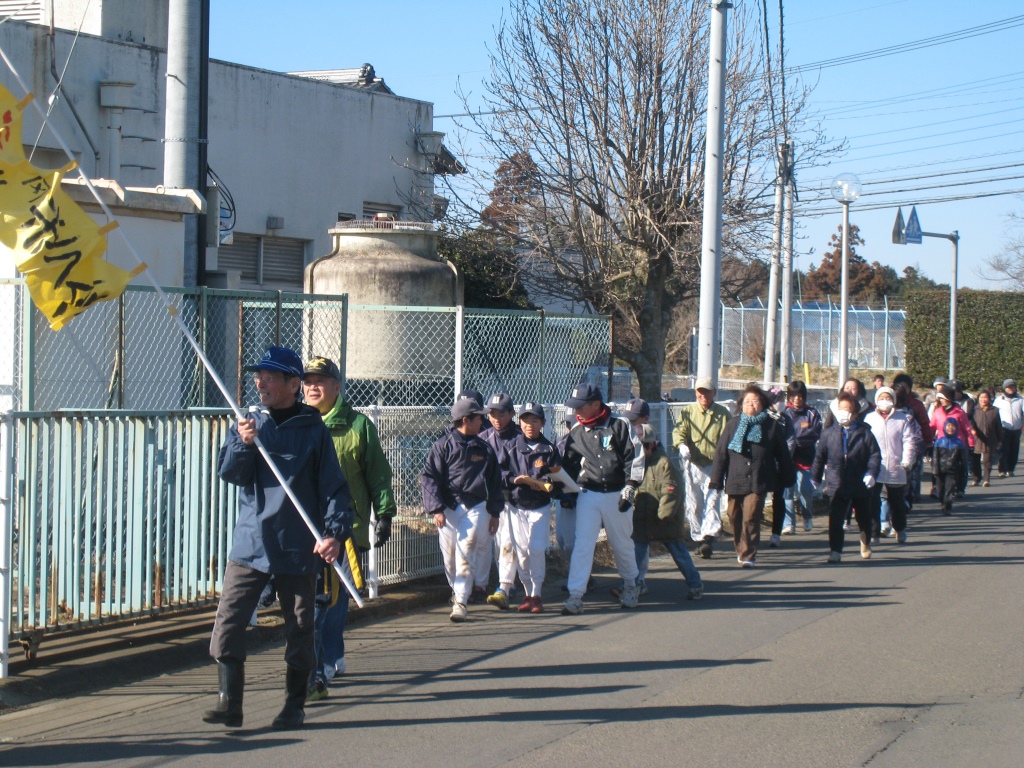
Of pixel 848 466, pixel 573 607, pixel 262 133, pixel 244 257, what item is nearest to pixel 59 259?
pixel 573 607

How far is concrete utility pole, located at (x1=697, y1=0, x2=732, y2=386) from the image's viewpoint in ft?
41.3

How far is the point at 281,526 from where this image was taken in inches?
223

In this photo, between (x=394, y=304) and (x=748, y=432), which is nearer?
(x=748, y=432)

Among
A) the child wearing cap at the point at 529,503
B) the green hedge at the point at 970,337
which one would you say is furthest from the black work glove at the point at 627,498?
the green hedge at the point at 970,337

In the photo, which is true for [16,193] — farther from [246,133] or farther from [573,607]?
[246,133]

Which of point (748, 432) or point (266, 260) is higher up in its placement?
point (266, 260)

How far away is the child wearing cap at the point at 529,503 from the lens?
9.12m

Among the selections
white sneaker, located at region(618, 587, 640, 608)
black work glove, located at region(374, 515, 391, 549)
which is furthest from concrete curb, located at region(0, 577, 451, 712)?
white sneaker, located at region(618, 587, 640, 608)

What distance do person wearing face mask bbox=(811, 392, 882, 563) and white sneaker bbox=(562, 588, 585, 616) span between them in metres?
3.76

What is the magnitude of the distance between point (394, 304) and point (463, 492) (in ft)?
21.2

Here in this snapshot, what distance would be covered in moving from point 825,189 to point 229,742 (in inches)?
894

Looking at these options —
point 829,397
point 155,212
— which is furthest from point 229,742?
point 829,397

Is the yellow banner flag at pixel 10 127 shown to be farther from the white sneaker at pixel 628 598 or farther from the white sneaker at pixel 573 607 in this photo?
the white sneaker at pixel 628 598

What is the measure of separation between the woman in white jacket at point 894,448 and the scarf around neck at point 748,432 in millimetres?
2139
